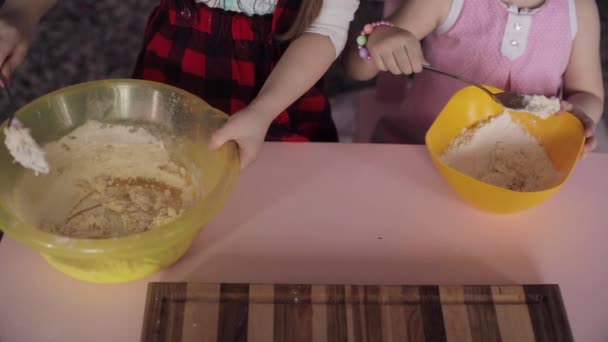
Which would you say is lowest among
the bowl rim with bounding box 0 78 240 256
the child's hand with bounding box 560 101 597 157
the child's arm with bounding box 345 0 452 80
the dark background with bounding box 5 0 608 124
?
the bowl rim with bounding box 0 78 240 256

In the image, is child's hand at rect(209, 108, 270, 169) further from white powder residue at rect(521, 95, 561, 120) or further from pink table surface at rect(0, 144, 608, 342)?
white powder residue at rect(521, 95, 561, 120)

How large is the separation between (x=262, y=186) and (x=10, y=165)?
0.29 metres

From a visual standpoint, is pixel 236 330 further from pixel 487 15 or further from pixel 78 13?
pixel 78 13

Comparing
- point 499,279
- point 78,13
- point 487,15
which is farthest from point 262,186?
point 78,13

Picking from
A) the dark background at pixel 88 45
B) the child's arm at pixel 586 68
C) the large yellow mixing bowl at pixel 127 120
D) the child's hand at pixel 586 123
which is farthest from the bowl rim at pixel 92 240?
the dark background at pixel 88 45

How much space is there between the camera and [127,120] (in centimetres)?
73

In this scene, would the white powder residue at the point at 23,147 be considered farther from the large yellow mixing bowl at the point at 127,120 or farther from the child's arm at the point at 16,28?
the child's arm at the point at 16,28

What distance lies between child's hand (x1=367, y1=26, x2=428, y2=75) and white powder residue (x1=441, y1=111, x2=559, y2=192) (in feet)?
0.40

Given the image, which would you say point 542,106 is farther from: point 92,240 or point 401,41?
point 92,240

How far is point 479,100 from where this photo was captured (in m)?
0.82

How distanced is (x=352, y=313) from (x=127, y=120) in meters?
0.37

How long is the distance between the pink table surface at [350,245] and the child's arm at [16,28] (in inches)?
9.3

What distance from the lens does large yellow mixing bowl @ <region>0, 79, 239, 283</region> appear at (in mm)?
537

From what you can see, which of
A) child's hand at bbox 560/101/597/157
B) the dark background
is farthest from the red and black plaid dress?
the dark background
